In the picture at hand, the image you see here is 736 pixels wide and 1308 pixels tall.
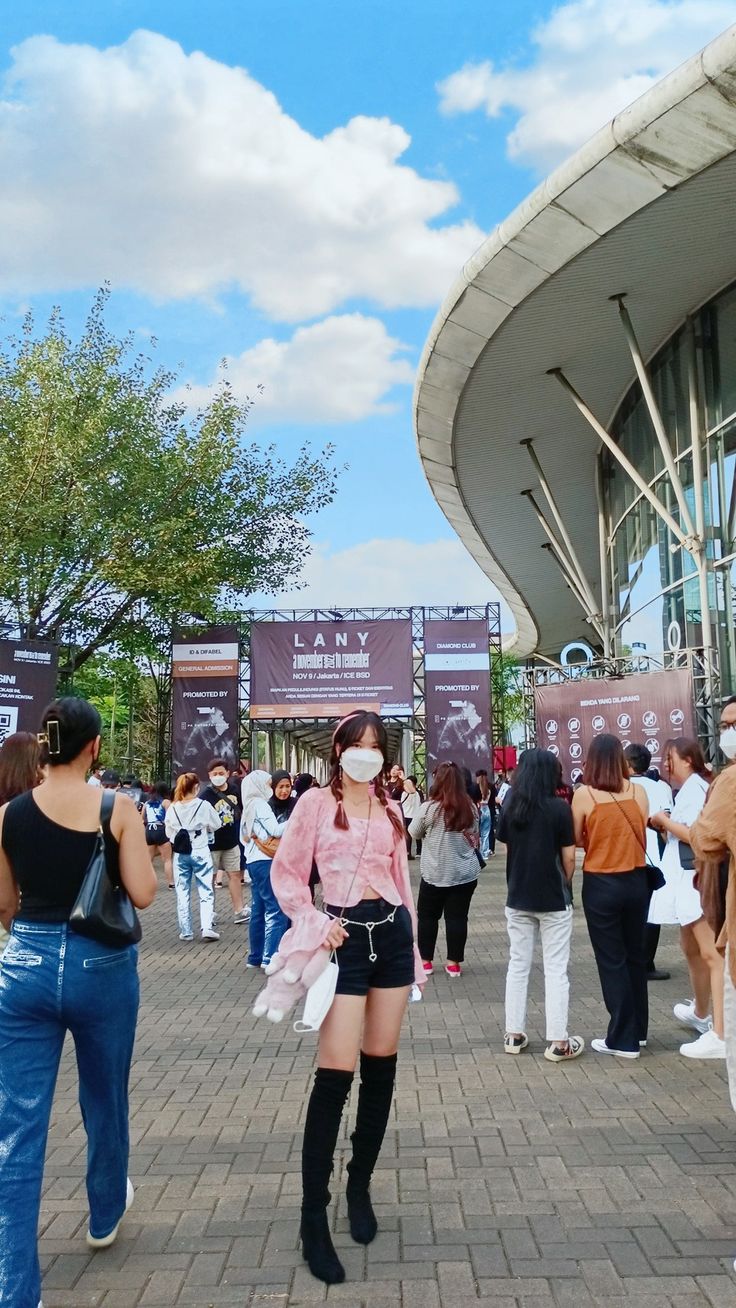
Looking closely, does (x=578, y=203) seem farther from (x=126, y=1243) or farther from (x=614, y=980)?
(x=126, y=1243)

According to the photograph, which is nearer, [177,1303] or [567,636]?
[177,1303]

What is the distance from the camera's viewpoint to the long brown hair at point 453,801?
8.73m

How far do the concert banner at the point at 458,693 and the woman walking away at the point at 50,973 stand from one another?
23.3 m

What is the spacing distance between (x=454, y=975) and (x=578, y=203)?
29.5 ft

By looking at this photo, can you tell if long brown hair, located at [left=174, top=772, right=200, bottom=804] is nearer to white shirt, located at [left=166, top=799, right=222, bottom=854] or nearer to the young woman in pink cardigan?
white shirt, located at [left=166, top=799, right=222, bottom=854]

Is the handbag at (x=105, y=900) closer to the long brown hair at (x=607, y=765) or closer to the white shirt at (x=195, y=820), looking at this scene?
the long brown hair at (x=607, y=765)

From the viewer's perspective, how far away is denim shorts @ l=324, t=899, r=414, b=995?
3.69m

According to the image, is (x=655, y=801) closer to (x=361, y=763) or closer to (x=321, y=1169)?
(x=361, y=763)

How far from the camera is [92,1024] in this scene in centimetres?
335

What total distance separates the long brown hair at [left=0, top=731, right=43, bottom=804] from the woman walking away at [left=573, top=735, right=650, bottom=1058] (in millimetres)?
2996

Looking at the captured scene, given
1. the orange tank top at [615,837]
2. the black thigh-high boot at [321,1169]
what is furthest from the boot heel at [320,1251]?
the orange tank top at [615,837]

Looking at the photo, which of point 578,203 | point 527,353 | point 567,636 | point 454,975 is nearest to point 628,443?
point 527,353

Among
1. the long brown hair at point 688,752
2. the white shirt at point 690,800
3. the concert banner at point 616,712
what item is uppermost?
the concert banner at point 616,712

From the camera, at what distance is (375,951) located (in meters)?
3.73
